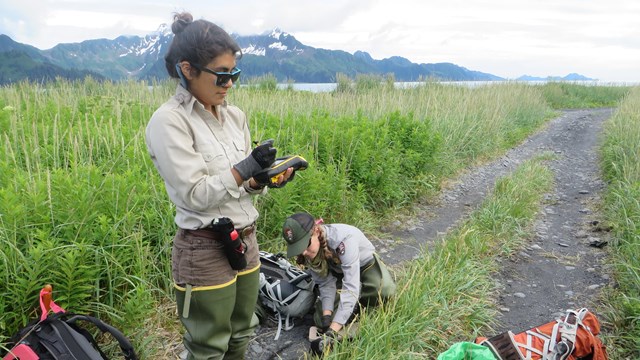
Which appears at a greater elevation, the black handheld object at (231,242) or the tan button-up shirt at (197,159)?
the tan button-up shirt at (197,159)

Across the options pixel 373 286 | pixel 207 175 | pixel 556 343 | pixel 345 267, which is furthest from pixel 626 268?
pixel 207 175

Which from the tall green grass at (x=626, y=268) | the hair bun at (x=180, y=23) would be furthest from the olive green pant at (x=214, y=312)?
the tall green grass at (x=626, y=268)

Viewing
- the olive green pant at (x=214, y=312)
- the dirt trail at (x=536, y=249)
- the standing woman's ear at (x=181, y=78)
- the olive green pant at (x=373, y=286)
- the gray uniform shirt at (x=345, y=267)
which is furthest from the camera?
the dirt trail at (x=536, y=249)

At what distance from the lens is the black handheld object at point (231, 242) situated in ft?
6.82

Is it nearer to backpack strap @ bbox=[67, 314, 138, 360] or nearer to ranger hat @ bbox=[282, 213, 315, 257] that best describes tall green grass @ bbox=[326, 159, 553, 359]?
ranger hat @ bbox=[282, 213, 315, 257]

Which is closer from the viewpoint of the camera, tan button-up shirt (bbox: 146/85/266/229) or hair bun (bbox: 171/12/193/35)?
tan button-up shirt (bbox: 146/85/266/229)

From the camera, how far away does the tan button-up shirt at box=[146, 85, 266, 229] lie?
1929mm

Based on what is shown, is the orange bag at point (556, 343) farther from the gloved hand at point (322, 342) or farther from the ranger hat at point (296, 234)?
the ranger hat at point (296, 234)

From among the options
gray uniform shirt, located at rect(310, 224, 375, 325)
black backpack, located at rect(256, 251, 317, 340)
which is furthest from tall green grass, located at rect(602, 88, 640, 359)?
black backpack, located at rect(256, 251, 317, 340)

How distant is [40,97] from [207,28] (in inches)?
293

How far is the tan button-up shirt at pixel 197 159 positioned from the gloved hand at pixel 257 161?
0.20 feet

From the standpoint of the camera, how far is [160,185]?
3.74 metres

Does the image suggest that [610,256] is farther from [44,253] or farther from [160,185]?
[44,253]

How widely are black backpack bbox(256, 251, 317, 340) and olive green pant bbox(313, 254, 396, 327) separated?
140 millimetres
